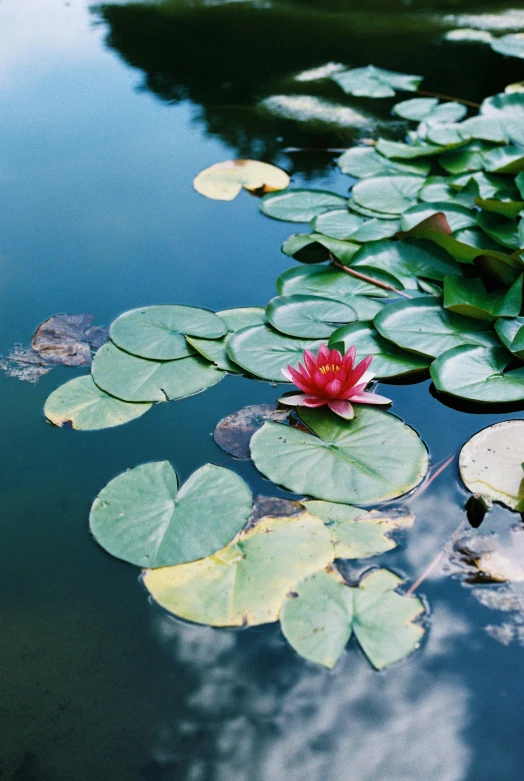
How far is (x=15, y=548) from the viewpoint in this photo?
1486 mm

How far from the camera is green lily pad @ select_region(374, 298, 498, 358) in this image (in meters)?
1.92

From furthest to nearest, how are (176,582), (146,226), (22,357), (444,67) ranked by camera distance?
(444,67)
(146,226)
(22,357)
(176,582)

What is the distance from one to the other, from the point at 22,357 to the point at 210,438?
69 centimetres

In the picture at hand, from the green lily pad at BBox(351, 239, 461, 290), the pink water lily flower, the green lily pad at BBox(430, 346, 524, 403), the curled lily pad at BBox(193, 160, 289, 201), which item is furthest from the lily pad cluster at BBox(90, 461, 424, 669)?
the curled lily pad at BBox(193, 160, 289, 201)

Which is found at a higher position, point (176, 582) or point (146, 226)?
point (146, 226)

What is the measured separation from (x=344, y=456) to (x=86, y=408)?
0.70m

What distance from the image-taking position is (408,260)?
7.61 feet

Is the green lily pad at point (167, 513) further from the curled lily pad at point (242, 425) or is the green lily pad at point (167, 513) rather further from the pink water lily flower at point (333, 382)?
the pink water lily flower at point (333, 382)

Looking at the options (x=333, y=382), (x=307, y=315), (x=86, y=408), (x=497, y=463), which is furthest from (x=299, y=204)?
(x=497, y=463)

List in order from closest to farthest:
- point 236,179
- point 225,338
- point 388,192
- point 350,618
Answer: point 350,618 → point 225,338 → point 388,192 → point 236,179

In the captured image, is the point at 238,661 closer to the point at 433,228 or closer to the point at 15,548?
the point at 15,548

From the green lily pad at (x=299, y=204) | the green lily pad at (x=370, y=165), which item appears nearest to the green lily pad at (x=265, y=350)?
the green lily pad at (x=299, y=204)

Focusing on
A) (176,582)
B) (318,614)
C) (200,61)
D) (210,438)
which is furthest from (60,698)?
(200,61)

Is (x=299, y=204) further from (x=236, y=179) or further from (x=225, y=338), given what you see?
(x=225, y=338)
